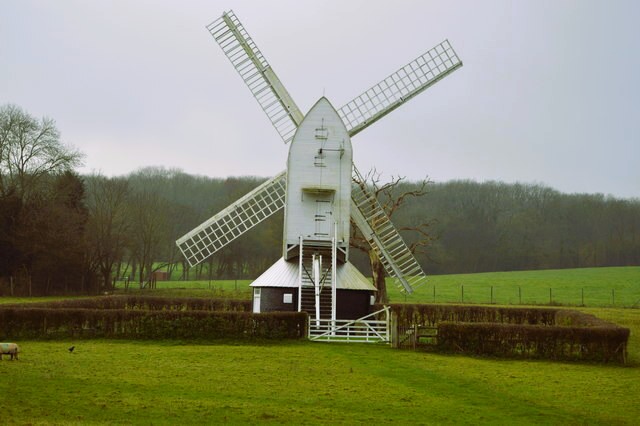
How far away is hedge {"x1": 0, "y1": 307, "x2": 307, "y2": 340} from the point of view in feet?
92.1

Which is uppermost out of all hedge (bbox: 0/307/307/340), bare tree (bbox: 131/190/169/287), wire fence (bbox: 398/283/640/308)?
bare tree (bbox: 131/190/169/287)

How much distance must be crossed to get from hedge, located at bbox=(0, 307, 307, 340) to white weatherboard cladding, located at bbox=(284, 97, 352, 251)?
592 cm

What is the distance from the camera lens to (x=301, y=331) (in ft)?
96.7

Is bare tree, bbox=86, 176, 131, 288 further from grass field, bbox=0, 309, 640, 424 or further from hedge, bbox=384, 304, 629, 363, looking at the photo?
hedge, bbox=384, 304, 629, 363

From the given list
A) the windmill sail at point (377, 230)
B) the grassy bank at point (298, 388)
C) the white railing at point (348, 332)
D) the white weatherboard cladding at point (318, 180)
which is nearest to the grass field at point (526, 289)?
the windmill sail at point (377, 230)

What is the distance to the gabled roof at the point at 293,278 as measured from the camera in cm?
3331

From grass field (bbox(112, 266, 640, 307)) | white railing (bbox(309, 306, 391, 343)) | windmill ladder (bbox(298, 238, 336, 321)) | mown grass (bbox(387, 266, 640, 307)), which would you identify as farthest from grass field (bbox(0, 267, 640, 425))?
mown grass (bbox(387, 266, 640, 307))

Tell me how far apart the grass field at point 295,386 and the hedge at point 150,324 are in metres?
0.78

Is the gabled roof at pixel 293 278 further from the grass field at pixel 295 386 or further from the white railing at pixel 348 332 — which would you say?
the grass field at pixel 295 386

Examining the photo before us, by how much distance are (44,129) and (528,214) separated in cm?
6606

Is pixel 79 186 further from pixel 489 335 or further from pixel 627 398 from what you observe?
pixel 627 398

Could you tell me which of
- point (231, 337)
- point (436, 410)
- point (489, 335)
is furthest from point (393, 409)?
point (231, 337)

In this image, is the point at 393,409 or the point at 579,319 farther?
the point at 579,319

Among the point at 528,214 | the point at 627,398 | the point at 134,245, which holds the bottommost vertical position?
the point at 627,398
